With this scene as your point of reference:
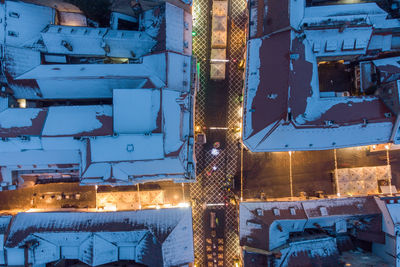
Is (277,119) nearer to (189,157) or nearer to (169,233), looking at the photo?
(189,157)

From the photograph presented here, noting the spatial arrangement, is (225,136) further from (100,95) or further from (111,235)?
(111,235)

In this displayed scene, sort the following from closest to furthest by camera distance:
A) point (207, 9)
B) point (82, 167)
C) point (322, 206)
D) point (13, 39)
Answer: point (82, 167), point (13, 39), point (322, 206), point (207, 9)

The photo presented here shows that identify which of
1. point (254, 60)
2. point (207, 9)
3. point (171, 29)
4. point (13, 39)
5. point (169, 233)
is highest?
point (207, 9)

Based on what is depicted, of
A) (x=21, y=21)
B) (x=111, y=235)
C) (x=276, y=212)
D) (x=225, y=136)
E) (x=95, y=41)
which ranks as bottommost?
(x=111, y=235)

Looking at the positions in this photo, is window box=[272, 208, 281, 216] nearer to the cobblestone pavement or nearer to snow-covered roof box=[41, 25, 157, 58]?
the cobblestone pavement

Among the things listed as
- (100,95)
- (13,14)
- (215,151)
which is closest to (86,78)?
(100,95)

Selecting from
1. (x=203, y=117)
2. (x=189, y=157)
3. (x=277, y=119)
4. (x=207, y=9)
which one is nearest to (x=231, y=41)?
(x=207, y=9)

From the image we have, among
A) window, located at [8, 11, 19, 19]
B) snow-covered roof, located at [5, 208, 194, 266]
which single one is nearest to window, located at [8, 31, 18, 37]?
window, located at [8, 11, 19, 19]
